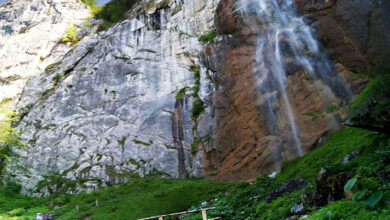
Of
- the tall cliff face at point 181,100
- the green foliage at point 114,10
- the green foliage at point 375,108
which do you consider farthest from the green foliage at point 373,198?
the green foliage at point 114,10

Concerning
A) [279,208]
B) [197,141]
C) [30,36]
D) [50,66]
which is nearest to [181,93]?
[197,141]

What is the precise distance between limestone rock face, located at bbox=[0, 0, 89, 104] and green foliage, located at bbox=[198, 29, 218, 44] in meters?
15.8

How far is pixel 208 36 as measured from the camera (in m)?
29.3

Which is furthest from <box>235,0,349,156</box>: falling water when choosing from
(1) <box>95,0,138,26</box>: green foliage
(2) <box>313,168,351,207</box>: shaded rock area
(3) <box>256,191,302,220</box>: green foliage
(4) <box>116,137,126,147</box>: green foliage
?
(1) <box>95,0,138,26</box>: green foliage

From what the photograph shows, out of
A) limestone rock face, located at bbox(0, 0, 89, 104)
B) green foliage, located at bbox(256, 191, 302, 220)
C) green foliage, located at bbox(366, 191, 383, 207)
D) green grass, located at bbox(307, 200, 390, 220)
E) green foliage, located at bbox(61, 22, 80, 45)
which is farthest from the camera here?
green foliage, located at bbox(61, 22, 80, 45)

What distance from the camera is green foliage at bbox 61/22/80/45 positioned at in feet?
116

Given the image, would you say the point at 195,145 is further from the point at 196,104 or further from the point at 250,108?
the point at 250,108

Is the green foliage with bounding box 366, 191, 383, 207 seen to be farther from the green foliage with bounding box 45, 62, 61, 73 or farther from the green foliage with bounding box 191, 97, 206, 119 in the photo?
the green foliage with bounding box 45, 62, 61, 73

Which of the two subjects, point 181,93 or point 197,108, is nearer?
point 197,108

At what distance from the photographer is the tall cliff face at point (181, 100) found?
64.5ft

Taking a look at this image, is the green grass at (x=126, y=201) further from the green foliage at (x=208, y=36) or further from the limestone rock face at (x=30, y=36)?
the limestone rock face at (x=30, y=36)

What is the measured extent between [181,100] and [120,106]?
5687 mm

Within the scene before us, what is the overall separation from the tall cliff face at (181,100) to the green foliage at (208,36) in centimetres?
63

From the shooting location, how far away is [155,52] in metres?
30.6
